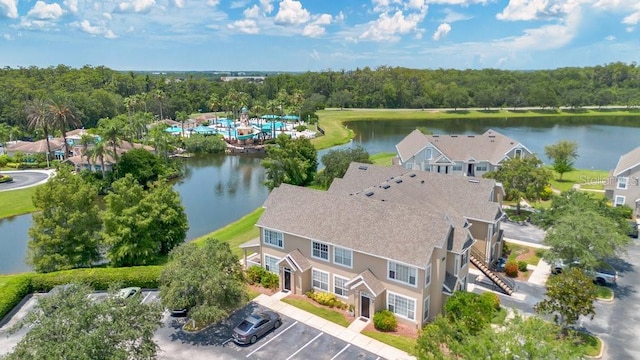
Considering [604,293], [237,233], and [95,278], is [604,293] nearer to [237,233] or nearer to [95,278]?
[237,233]

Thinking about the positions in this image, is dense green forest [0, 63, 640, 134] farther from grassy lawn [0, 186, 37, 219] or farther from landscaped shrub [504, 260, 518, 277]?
landscaped shrub [504, 260, 518, 277]

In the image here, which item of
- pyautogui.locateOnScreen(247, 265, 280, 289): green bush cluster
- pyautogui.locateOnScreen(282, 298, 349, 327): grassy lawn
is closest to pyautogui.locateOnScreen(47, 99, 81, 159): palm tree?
pyautogui.locateOnScreen(247, 265, 280, 289): green bush cluster

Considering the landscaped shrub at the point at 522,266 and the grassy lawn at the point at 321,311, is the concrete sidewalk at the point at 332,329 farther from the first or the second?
the landscaped shrub at the point at 522,266

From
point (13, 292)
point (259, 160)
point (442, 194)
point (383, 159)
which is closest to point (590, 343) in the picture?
point (442, 194)

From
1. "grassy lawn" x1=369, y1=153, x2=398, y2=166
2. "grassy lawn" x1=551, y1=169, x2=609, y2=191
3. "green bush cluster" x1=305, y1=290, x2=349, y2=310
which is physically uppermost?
"grassy lawn" x1=369, y1=153, x2=398, y2=166

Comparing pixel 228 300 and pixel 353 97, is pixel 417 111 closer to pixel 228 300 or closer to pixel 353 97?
pixel 353 97

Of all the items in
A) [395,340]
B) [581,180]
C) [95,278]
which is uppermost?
[581,180]

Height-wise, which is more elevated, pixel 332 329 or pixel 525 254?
pixel 525 254
